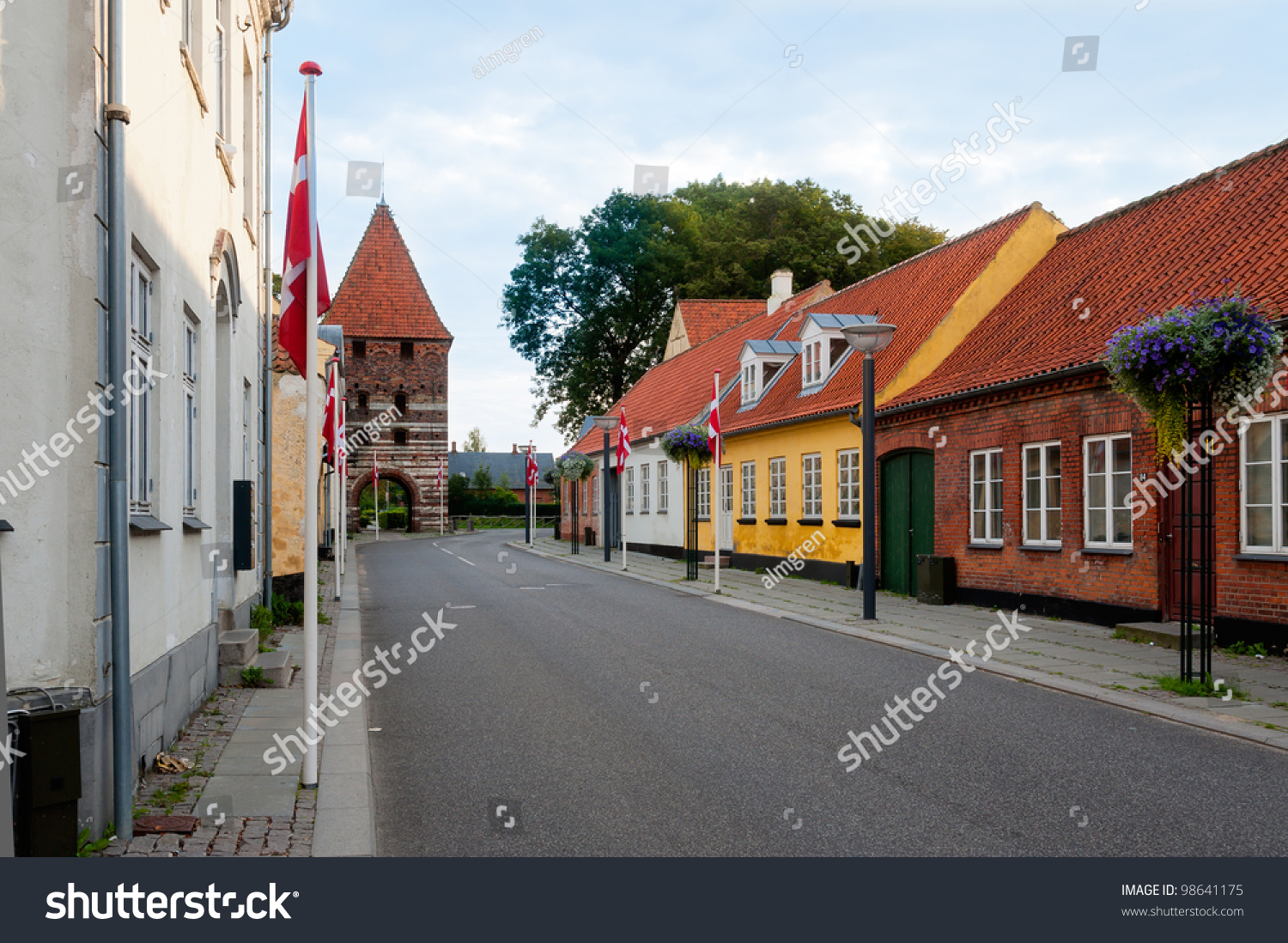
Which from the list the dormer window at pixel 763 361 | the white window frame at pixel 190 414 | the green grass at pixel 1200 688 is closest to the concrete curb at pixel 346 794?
the white window frame at pixel 190 414

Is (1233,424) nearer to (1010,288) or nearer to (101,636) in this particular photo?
(1010,288)

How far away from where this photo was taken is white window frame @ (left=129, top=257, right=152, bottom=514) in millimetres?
6969

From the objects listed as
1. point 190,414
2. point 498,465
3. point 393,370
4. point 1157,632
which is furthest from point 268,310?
point 498,465

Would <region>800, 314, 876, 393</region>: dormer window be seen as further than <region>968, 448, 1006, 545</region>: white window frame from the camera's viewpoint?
Yes

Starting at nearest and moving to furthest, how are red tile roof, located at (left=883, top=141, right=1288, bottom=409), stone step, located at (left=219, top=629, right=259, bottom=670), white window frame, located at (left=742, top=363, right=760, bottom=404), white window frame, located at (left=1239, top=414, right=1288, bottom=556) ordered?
1. stone step, located at (left=219, top=629, right=259, bottom=670)
2. white window frame, located at (left=1239, top=414, right=1288, bottom=556)
3. red tile roof, located at (left=883, top=141, right=1288, bottom=409)
4. white window frame, located at (left=742, top=363, right=760, bottom=404)

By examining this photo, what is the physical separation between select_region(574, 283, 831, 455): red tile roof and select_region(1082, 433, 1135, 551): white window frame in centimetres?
1723

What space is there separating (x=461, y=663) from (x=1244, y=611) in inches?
315

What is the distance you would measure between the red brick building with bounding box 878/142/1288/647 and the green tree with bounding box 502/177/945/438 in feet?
98.7

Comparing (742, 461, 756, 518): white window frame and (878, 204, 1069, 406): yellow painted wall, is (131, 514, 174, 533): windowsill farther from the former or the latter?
(742, 461, 756, 518): white window frame

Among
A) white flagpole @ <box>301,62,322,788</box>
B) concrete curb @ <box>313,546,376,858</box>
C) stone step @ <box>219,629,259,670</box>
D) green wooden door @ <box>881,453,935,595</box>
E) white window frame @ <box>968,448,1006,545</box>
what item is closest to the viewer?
concrete curb @ <box>313,546,376,858</box>

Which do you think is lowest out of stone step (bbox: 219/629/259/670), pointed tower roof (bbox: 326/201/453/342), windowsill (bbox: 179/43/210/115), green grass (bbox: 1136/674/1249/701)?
green grass (bbox: 1136/674/1249/701)

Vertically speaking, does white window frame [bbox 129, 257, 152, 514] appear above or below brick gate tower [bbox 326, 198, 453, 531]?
below

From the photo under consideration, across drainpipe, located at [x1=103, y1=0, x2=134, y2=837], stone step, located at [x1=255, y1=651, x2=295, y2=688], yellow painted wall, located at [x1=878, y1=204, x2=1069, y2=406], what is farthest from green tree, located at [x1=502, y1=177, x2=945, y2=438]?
drainpipe, located at [x1=103, y1=0, x2=134, y2=837]

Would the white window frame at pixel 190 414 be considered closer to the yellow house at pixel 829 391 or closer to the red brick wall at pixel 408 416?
the yellow house at pixel 829 391
